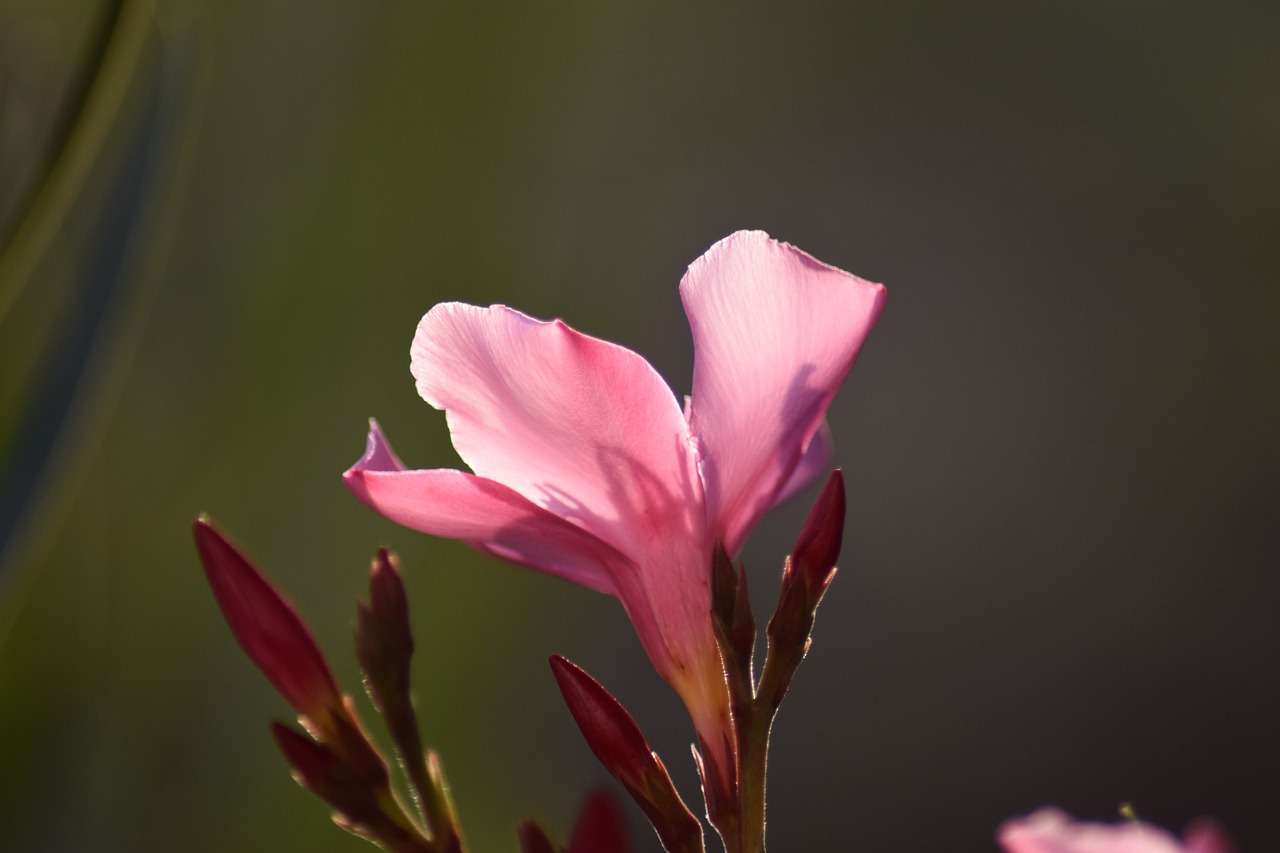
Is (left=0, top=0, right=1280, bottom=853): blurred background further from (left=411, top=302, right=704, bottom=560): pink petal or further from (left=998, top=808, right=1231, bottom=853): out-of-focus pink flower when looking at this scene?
(left=998, top=808, right=1231, bottom=853): out-of-focus pink flower

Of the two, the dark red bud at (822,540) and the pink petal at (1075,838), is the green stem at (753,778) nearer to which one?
the dark red bud at (822,540)

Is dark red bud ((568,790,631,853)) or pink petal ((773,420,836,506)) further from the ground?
pink petal ((773,420,836,506))

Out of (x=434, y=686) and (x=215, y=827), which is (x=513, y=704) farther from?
(x=215, y=827)

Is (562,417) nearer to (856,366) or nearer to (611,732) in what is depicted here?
(611,732)

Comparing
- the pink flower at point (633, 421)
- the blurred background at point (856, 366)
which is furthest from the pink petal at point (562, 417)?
the blurred background at point (856, 366)

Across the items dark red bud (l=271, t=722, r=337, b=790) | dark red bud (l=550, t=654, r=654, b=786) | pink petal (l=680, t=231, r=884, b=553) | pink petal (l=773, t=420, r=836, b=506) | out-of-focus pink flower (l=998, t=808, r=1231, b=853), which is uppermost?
pink petal (l=680, t=231, r=884, b=553)

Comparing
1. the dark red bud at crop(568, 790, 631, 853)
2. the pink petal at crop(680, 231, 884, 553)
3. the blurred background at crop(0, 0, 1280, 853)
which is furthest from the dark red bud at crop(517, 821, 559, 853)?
the blurred background at crop(0, 0, 1280, 853)

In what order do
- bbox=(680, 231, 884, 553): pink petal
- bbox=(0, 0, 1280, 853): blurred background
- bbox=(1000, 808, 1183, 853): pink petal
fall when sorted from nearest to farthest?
bbox=(1000, 808, 1183, 853): pink petal
bbox=(680, 231, 884, 553): pink petal
bbox=(0, 0, 1280, 853): blurred background
